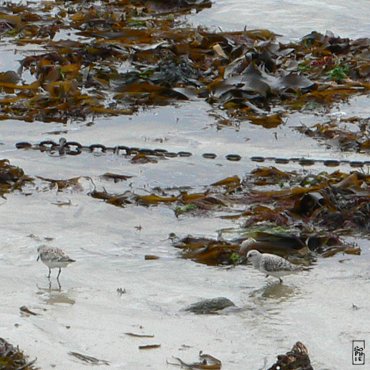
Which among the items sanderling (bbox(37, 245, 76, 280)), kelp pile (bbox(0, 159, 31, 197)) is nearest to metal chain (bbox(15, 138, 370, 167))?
kelp pile (bbox(0, 159, 31, 197))

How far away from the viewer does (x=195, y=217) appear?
6.75m

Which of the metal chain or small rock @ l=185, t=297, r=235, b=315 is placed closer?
small rock @ l=185, t=297, r=235, b=315

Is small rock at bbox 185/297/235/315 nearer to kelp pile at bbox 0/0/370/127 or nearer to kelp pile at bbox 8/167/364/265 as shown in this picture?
kelp pile at bbox 8/167/364/265

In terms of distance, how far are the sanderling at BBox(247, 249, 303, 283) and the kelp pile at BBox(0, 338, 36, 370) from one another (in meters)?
1.52

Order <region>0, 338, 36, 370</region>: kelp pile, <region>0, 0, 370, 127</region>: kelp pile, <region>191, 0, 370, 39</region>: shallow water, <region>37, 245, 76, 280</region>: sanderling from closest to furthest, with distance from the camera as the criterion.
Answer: <region>0, 338, 36, 370</region>: kelp pile → <region>37, 245, 76, 280</region>: sanderling → <region>0, 0, 370, 127</region>: kelp pile → <region>191, 0, 370, 39</region>: shallow water

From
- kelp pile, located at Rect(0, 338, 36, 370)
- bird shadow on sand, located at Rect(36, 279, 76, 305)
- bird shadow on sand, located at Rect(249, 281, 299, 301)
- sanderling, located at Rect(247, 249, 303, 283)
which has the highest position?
kelp pile, located at Rect(0, 338, 36, 370)

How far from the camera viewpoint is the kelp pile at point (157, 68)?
913 cm

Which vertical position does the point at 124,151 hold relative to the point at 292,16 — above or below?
below

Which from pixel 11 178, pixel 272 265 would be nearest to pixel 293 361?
pixel 272 265

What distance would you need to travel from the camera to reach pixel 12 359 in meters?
4.30

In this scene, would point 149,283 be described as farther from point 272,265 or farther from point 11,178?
point 11,178

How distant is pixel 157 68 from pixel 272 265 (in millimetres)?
4611

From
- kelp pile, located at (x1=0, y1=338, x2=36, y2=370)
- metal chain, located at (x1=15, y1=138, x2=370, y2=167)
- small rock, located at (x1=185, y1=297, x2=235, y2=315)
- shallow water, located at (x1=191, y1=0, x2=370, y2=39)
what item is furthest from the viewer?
shallow water, located at (x1=191, y1=0, x2=370, y2=39)

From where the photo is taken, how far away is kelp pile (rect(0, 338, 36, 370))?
14.0ft
